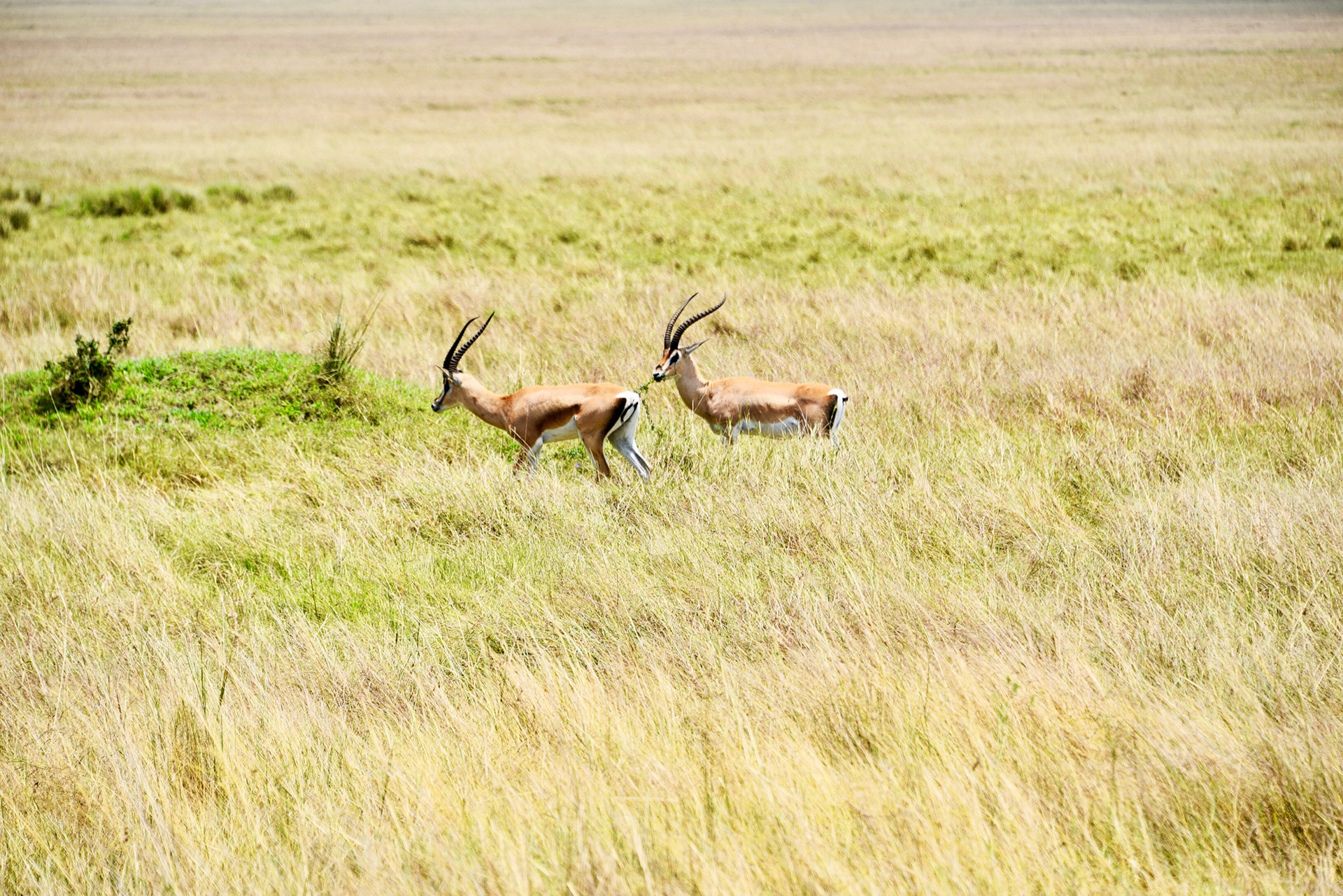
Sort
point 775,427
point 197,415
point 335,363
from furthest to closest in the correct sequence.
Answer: point 335,363
point 197,415
point 775,427

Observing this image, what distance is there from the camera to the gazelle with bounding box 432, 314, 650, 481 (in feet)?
21.4

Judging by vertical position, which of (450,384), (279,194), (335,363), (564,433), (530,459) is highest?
(279,194)

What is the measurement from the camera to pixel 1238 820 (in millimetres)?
2830

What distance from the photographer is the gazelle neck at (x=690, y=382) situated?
25.3ft

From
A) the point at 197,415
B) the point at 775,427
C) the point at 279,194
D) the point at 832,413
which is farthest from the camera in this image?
the point at 279,194

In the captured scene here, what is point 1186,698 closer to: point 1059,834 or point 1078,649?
point 1078,649

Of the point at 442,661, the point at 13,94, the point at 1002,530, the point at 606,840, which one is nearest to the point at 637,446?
the point at 1002,530

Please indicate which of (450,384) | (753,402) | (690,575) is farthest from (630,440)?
(690,575)

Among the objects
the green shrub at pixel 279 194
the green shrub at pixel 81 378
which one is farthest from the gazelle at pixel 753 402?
the green shrub at pixel 279 194

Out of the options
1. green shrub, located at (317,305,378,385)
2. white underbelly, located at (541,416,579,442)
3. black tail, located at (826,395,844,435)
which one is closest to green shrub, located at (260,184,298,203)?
green shrub, located at (317,305,378,385)

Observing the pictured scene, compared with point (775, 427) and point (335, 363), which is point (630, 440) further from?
point (335, 363)

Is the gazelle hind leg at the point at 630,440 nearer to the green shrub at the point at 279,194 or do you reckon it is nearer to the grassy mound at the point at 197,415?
the grassy mound at the point at 197,415

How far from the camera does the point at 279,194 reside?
72.1 feet

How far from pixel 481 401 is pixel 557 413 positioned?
0.67 meters
